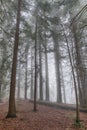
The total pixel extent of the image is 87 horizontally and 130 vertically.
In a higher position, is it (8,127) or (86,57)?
(86,57)

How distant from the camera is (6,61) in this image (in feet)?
45.0

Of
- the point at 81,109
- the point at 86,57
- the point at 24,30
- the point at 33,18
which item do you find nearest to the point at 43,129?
the point at 81,109

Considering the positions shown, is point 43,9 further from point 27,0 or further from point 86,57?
point 86,57

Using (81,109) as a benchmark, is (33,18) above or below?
above

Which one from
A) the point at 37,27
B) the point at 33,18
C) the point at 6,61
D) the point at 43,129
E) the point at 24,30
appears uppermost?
the point at 33,18

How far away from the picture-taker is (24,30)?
13.1 metres

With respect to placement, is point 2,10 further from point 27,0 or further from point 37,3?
point 37,3

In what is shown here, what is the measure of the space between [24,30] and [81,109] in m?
8.59

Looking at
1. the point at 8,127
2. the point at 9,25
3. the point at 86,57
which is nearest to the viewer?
the point at 8,127

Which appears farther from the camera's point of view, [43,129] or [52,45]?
[52,45]

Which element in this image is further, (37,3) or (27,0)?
(37,3)

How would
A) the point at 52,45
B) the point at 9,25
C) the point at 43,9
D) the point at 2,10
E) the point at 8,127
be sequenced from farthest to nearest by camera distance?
the point at 52,45 < the point at 43,9 < the point at 9,25 < the point at 2,10 < the point at 8,127

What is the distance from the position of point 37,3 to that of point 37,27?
2.27 meters

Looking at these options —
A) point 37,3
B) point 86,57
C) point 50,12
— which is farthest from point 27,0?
point 86,57
